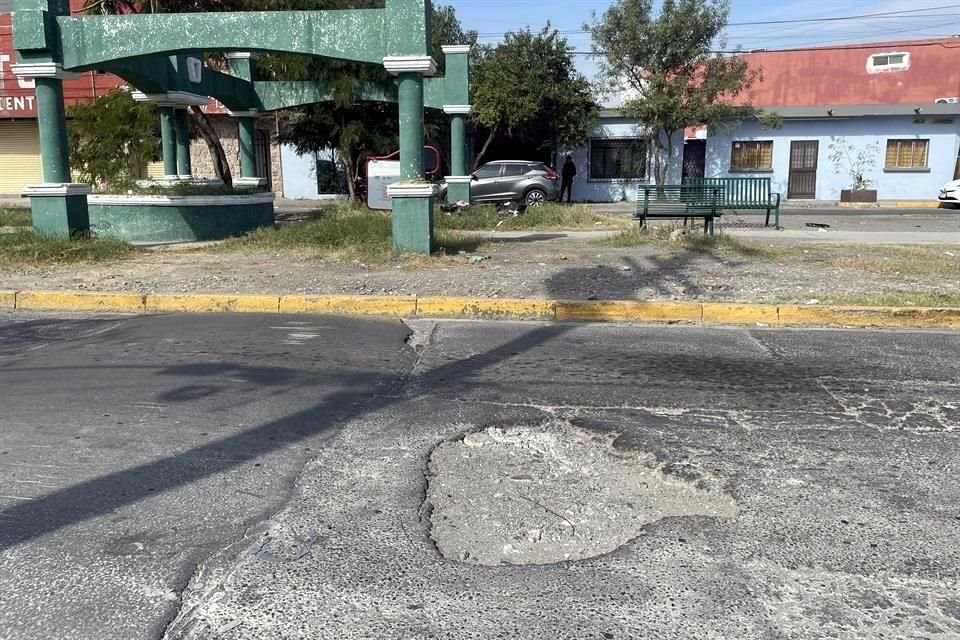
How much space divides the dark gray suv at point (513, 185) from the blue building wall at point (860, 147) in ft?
27.6

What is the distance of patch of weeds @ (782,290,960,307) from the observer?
308 inches

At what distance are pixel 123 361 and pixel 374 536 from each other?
357 centimetres

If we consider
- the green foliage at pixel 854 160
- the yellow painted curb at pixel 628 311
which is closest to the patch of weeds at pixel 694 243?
the yellow painted curb at pixel 628 311

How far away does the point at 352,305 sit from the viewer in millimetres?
8219

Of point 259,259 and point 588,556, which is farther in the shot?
point 259,259

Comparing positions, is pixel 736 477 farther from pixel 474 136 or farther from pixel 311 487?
pixel 474 136

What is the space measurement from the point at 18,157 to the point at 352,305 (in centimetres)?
2763

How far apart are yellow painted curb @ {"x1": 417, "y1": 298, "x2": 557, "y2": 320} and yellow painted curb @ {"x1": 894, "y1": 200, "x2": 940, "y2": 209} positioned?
23.6 m

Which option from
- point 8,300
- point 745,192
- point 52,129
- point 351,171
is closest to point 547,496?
point 8,300

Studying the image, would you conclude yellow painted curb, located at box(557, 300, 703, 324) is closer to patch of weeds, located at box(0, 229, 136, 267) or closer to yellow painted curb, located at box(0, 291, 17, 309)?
yellow painted curb, located at box(0, 291, 17, 309)

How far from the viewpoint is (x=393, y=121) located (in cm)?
2005

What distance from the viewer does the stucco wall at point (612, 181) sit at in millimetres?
29406

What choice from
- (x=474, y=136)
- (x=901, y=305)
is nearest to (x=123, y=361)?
(x=901, y=305)

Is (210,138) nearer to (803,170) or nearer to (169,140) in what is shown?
(169,140)
